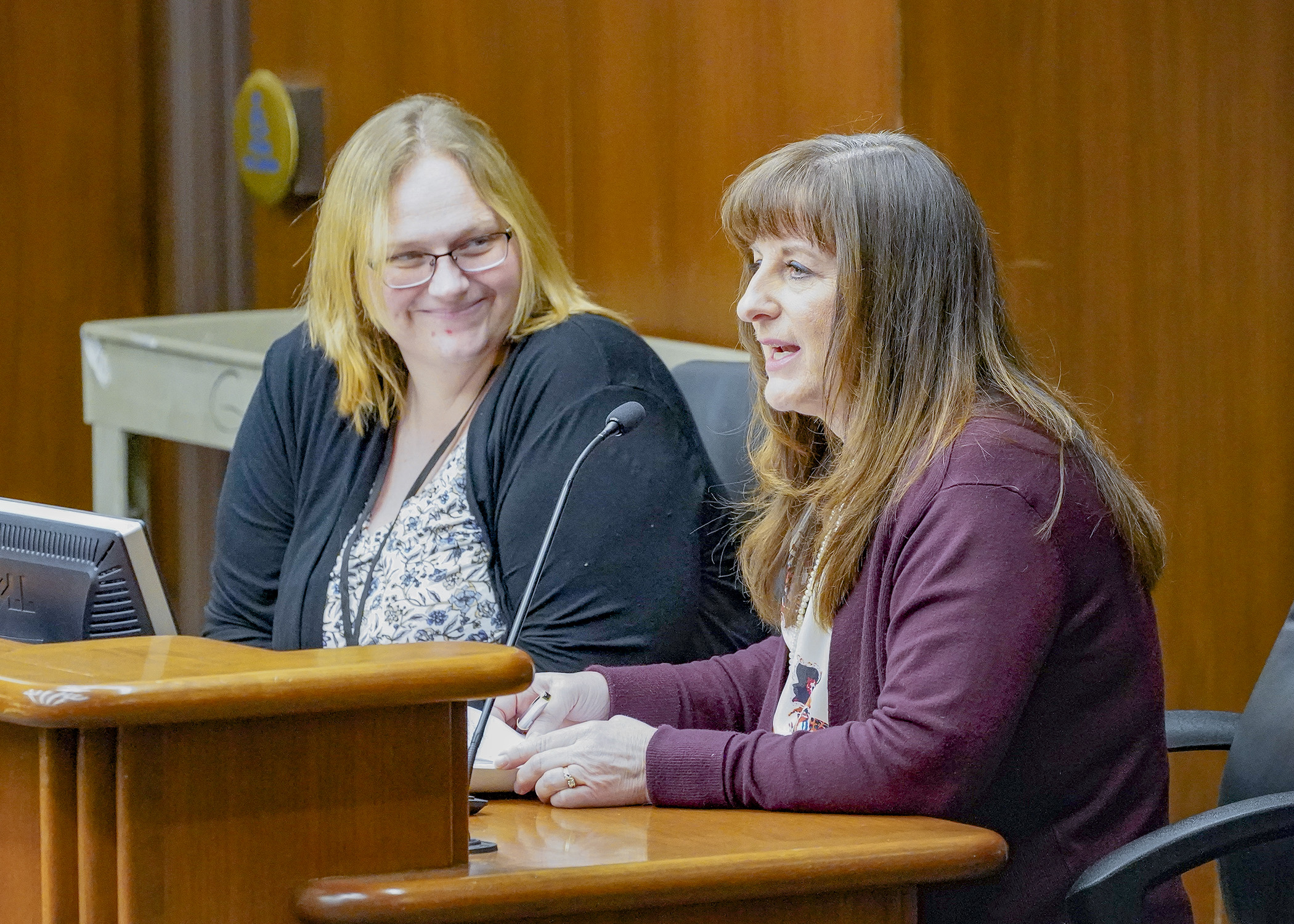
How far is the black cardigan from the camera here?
6.14 ft

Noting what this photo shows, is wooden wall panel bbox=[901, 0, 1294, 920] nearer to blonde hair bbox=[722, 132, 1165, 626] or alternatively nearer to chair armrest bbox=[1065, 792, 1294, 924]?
blonde hair bbox=[722, 132, 1165, 626]

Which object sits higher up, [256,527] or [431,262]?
[431,262]

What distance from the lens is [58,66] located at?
152 inches

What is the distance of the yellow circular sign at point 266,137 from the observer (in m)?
3.55

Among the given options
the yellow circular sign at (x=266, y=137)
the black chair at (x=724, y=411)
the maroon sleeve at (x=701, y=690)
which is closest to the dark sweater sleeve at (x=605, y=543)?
the black chair at (x=724, y=411)

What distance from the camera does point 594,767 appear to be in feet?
4.40

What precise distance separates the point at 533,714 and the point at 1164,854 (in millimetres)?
579

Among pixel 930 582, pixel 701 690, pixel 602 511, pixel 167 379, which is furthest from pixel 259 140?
pixel 930 582

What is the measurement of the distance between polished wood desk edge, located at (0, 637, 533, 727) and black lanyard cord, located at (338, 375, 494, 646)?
0.87 meters

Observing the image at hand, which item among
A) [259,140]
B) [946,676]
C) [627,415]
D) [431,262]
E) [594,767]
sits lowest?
[594,767]

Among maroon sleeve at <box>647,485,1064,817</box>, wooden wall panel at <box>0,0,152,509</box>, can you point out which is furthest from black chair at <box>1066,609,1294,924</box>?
wooden wall panel at <box>0,0,152,509</box>

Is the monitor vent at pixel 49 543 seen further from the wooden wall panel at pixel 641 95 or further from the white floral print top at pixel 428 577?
the wooden wall panel at pixel 641 95

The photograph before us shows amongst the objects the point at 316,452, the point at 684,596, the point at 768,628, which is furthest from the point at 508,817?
the point at 316,452

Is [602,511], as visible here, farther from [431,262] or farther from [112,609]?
[112,609]
